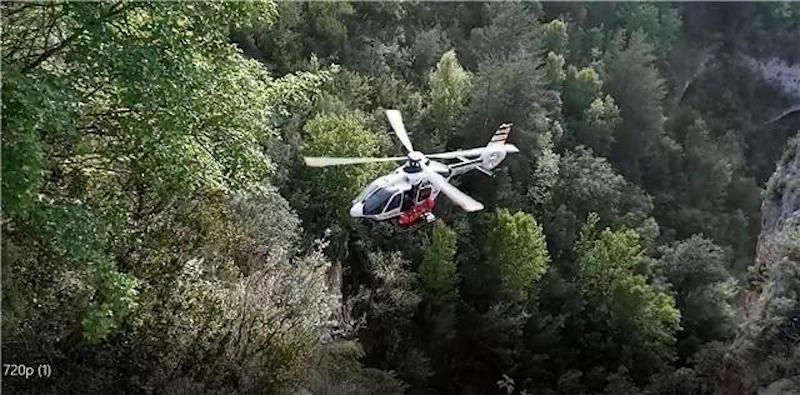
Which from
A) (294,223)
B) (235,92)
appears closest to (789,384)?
(294,223)

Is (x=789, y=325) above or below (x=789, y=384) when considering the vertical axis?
above

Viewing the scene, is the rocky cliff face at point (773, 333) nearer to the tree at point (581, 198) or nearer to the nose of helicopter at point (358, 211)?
the tree at point (581, 198)

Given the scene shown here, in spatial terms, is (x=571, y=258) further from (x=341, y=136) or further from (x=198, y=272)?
(x=198, y=272)

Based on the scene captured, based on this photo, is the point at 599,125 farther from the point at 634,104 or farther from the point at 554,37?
the point at 554,37

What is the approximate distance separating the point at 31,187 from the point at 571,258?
798 inches

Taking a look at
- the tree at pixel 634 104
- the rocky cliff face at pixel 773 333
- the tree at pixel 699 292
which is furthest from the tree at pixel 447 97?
the rocky cliff face at pixel 773 333

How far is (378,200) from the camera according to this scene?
598 inches

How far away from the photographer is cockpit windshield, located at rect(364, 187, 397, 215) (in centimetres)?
1510

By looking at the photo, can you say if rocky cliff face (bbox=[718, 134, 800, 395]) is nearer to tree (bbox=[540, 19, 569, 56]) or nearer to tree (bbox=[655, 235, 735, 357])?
tree (bbox=[655, 235, 735, 357])

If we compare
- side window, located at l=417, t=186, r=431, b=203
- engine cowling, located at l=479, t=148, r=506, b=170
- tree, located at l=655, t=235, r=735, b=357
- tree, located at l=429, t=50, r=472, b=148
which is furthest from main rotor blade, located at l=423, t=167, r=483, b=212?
tree, located at l=655, t=235, r=735, b=357

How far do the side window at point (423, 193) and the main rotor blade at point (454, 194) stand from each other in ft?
1.71

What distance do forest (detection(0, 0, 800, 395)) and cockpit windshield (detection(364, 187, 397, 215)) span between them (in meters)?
1.53

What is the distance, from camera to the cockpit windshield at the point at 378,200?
15102 millimetres

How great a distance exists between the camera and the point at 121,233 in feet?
34.0
